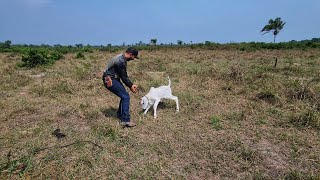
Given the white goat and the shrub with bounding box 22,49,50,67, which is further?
the shrub with bounding box 22,49,50,67

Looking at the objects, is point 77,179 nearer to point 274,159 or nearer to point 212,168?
point 212,168

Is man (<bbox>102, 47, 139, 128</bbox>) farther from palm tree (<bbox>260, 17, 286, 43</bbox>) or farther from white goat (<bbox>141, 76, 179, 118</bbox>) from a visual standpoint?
palm tree (<bbox>260, 17, 286, 43</bbox>)

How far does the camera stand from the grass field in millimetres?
4105

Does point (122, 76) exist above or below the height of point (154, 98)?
above

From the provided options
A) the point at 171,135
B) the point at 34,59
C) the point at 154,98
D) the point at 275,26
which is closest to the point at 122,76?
the point at 154,98

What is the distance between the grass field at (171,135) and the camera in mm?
4105

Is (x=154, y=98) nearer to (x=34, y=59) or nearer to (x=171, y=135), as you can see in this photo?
(x=171, y=135)

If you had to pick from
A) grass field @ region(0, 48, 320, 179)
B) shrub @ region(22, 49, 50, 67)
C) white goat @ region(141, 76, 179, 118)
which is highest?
shrub @ region(22, 49, 50, 67)

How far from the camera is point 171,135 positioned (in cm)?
527

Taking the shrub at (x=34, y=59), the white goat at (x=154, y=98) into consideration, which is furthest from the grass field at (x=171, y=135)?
the shrub at (x=34, y=59)

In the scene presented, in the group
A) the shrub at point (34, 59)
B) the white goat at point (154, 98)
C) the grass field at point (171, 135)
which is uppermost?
the shrub at point (34, 59)

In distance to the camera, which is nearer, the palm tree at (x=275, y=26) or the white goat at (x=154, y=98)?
the white goat at (x=154, y=98)

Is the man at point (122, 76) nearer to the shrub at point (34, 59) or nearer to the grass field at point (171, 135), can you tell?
the grass field at point (171, 135)

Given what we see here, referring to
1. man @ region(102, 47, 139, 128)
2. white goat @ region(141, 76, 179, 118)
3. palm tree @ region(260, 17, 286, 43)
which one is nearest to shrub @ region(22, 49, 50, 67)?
white goat @ region(141, 76, 179, 118)
